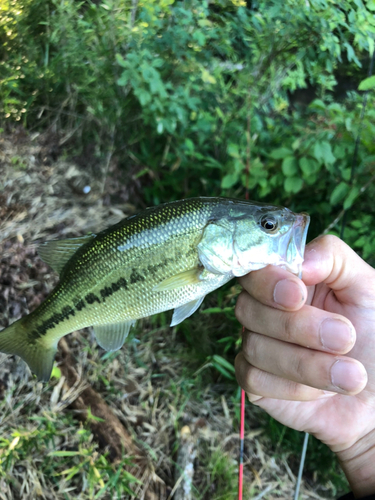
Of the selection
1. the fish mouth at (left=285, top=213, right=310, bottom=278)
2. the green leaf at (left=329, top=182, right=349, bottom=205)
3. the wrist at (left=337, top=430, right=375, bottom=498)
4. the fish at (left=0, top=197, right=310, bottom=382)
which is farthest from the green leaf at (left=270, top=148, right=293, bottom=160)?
the wrist at (left=337, top=430, right=375, bottom=498)

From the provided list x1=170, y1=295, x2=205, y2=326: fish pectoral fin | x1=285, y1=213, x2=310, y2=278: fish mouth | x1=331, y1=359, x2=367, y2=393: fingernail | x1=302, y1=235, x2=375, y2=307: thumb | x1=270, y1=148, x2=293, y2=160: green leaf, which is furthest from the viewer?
x1=270, y1=148, x2=293, y2=160: green leaf

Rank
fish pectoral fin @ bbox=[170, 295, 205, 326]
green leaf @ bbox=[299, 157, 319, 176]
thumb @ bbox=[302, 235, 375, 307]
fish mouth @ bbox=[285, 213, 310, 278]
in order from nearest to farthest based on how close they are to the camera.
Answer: fish mouth @ bbox=[285, 213, 310, 278], thumb @ bbox=[302, 235, 375, 307], fish pectoral fin @ bbox=[170, 295, 205, 326], green leaf @ bbox=[299, 157, 319, 176]

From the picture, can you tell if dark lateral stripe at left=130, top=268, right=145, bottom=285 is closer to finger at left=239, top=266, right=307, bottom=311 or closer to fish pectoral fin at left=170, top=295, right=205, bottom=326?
fish pectoral fin at left=170, top=295, right=205, bottom=326

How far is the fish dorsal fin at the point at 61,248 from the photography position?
182 centimetres

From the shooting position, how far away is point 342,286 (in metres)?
1.77

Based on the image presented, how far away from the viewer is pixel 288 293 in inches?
59.7

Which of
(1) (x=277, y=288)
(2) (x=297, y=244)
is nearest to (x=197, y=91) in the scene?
(2) (x=297, y=244)

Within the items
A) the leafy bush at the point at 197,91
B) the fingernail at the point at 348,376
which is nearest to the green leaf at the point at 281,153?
the leafy bush at the point at 197,91

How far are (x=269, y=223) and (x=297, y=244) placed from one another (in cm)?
17

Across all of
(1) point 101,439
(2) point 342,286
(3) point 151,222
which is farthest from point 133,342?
(2) point 342,286

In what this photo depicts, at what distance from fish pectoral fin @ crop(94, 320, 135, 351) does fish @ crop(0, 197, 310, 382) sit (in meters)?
0.04

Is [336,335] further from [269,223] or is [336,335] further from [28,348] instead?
[28,348]

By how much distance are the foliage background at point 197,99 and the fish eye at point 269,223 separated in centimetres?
105

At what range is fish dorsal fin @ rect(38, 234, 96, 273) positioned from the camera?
1.82 metres
